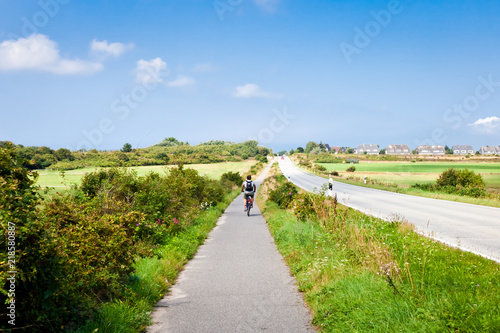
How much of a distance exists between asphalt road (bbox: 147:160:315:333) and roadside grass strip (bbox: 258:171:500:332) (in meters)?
0.35

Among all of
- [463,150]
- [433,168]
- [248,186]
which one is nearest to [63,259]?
[248,186]

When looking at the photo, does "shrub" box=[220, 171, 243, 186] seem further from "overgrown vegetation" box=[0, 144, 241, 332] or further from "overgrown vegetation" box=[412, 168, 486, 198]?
"overgrown vegetation" box=[0, 144, 241, 332]

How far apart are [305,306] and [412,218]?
10.6m

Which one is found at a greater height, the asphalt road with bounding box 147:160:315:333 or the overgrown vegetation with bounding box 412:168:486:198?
the asphalt road with bounding box 147:160:315:333

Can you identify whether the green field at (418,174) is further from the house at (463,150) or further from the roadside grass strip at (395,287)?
the house at (463,150)

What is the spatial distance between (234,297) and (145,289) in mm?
1499

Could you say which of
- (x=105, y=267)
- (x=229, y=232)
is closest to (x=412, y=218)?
(x=229, y=232)

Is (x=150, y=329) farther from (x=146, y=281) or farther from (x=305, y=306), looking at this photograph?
(x=305, y=306)

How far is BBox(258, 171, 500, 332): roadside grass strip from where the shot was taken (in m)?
4.01

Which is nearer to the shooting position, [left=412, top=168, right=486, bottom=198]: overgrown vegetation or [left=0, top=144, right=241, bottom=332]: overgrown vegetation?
[left=0, top=144, right=241, bottom=332]: overgrown vegetation

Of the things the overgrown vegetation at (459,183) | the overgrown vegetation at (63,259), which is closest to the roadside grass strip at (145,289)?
the overgrown vegetation at (63,259)

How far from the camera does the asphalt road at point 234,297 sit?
4797mm

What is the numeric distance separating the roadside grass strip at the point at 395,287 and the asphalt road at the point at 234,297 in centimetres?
35

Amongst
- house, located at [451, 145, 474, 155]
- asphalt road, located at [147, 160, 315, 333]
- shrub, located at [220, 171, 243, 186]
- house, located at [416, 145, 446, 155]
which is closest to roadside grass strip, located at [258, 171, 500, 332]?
asphalt road, located at [147, 160, 315, 333]
